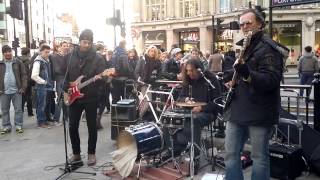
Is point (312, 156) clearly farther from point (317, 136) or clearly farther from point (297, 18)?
point (297, 18)

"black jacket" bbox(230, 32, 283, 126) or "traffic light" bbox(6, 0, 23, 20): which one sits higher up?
"traffic light" bbox(6, 0, 23, 20)

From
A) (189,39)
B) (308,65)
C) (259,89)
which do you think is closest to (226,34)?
(189,39)

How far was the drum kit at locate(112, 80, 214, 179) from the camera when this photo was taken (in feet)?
19.2

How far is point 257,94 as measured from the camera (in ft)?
13.9

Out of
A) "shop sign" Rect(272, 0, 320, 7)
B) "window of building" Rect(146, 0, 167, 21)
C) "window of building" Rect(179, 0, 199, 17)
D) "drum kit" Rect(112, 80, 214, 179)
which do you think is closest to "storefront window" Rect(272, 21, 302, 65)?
"window of building" Rect(179, 0, 199, 17)

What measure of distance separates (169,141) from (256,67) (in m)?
2.82

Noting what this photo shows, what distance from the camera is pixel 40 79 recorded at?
1015 centimetres

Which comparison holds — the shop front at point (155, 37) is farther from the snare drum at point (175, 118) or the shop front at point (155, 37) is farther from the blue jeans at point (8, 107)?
the snare drum at point (175, 118)

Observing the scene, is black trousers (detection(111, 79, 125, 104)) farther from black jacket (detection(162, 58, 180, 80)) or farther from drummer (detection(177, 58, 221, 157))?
drummer (detection(177, 58, 221, 157))

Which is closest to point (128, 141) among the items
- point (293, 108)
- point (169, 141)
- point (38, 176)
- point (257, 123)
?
point (169, 141)

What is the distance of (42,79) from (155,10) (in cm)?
3993

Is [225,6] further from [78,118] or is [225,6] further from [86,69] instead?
[78,118]

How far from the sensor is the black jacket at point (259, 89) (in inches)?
163

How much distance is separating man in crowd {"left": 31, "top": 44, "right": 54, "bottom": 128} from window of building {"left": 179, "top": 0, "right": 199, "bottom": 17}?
115ft
